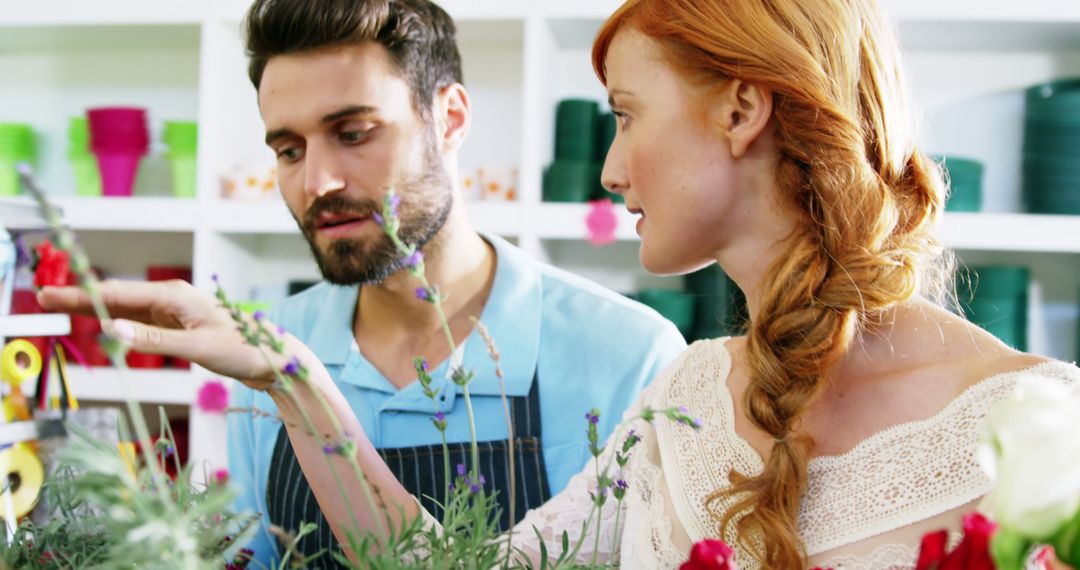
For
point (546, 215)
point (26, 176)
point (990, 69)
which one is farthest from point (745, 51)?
point (990, 69)

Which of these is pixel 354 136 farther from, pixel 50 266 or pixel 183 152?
pixel 183 152

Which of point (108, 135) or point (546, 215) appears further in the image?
A: point (108, 135)

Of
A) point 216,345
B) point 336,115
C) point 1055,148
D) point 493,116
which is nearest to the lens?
point 216,345

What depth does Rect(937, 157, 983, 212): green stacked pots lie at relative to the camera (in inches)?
87.4

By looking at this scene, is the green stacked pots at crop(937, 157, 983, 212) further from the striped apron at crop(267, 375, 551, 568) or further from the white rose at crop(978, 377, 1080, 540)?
the white rose at crop(978, 377, 1080, 540)

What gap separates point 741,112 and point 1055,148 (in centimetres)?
166

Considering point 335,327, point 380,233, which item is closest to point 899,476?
point 380,233

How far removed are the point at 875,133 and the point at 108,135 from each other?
218cm

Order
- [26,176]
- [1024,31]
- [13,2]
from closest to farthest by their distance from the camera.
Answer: [26,176], [1024,31], [13,2]

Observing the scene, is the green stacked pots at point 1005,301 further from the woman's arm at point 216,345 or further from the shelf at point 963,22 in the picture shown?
the woman's arm at point 216,345

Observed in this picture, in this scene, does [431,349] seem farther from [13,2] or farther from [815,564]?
[13,2]

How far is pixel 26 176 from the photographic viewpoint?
0.33 meters

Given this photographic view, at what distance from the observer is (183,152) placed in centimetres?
252

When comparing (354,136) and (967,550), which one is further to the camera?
(354,136)
